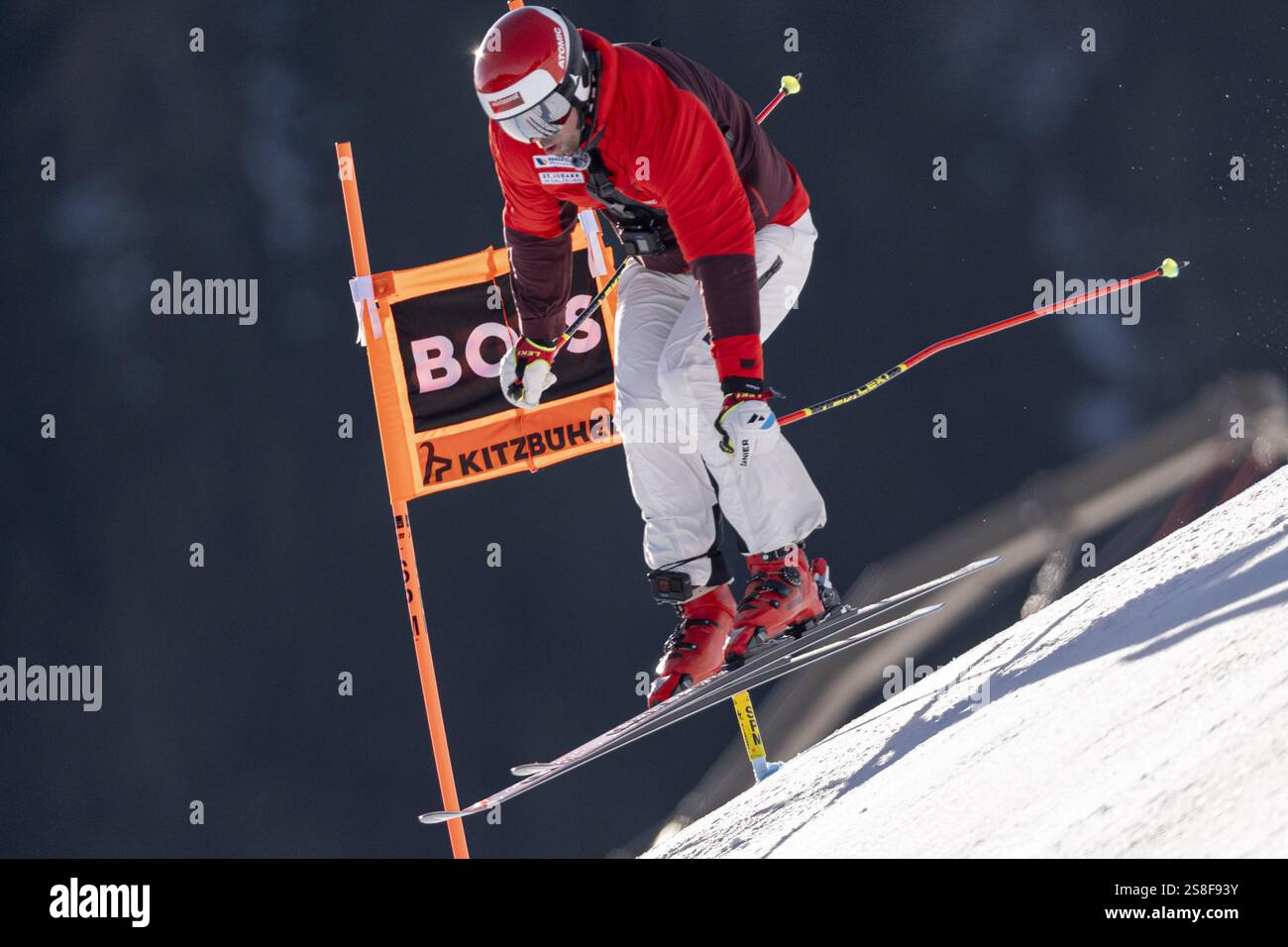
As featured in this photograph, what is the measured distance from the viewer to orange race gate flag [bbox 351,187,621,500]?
17.3 feet

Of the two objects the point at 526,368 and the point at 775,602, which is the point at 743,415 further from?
the point at 526,368

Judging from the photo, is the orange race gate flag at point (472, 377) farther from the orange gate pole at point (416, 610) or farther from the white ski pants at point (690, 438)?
the white ski pants at point (690, 438)

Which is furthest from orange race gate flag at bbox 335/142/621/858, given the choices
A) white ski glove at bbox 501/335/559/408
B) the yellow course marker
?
the yellow course marker

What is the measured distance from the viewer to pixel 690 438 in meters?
3.65

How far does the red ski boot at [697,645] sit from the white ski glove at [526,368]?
868mm

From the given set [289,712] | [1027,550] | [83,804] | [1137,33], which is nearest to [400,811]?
[289,712]

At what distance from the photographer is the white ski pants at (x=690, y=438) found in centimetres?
362

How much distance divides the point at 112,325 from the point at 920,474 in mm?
4597

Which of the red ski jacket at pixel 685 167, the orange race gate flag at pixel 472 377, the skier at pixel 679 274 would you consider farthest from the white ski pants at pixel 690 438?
the orange race gate flag at pixel 472 377

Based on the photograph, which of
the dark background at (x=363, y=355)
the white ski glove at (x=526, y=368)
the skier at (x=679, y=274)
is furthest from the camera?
the dark background at (x=363, y=355)

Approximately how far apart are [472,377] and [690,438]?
196 cm

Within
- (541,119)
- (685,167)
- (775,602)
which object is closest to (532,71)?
(541,119)

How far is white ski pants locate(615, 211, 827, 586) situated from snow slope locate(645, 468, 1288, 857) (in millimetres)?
641

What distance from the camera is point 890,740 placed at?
3.18m
